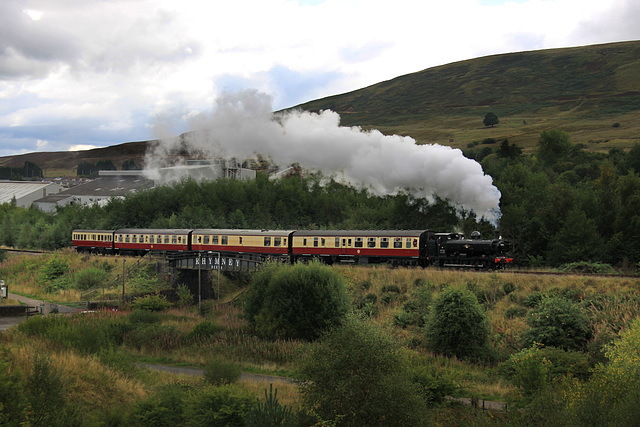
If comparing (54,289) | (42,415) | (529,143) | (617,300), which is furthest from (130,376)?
(529,143)

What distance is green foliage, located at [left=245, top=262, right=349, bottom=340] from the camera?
30.2 m

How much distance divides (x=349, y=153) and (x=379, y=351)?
24.9 meters

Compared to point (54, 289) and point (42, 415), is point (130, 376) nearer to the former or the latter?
point (42, 415)

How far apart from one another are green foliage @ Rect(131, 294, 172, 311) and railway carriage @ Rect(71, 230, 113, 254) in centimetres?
2361

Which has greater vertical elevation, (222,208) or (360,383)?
(222,208)

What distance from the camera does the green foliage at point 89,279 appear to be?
48.7 metres

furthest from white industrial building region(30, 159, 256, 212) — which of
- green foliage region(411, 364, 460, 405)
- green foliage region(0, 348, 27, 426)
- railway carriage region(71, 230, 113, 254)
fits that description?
green foliage region(0, 348, 27, 426)

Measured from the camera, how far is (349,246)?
42750mm

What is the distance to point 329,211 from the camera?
257ft

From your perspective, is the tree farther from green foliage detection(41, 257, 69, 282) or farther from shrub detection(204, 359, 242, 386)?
shrub detection(204, 359, 242, 386)

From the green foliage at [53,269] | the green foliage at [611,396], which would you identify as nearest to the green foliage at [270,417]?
the green foliage at [611,396]

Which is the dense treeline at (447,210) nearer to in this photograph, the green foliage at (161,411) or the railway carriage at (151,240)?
the railway carriage at (151,240)

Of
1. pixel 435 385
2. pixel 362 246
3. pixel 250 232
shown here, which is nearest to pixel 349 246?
pixel 362 246

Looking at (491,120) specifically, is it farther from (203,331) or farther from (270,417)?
(270,417)
